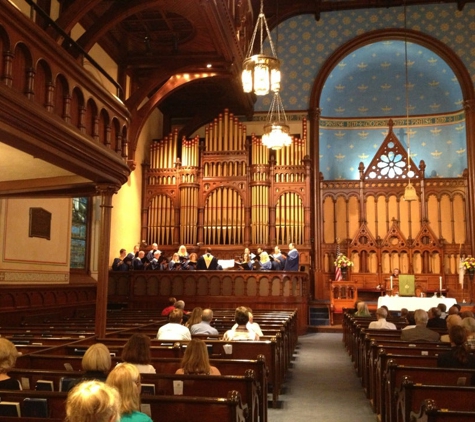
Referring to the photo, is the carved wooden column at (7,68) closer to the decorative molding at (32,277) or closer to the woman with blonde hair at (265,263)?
the decorative molding at (32,277)

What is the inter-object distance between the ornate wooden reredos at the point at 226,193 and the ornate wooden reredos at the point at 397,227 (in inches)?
59.1

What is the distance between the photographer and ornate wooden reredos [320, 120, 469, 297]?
1764 centimetres

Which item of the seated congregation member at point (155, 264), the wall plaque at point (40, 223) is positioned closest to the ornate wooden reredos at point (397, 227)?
the seated congregation member at point (155, 264)

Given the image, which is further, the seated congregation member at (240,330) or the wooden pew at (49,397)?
the seated congregation member at (240,330)

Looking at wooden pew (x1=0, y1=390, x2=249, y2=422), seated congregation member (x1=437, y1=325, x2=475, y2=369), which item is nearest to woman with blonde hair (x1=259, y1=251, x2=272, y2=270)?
seated congregation member (x1=437, y1=325, x2=475, y2=369)

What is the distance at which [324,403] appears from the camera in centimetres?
667

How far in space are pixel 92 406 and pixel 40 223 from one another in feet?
32.6

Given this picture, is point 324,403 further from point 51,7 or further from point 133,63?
point 133,63

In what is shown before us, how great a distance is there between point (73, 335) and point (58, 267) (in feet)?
17.2

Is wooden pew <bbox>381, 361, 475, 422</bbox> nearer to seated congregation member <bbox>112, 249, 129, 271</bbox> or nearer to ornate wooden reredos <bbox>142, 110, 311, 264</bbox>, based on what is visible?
seated congregation member <bbox>112, 249, 129, 271</bbox>

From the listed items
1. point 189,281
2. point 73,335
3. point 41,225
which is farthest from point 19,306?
point 189,281

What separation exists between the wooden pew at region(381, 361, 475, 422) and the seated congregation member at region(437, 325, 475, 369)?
0.29 metres

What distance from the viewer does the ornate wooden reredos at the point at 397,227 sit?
17.6 metres

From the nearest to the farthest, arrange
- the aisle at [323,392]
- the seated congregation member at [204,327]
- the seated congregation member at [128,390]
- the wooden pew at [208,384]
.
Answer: the seated congregation member at [128,390] → the wooden pew at [208,384] → the aisle at [323,392] → the seated congregation member at [204,327]
